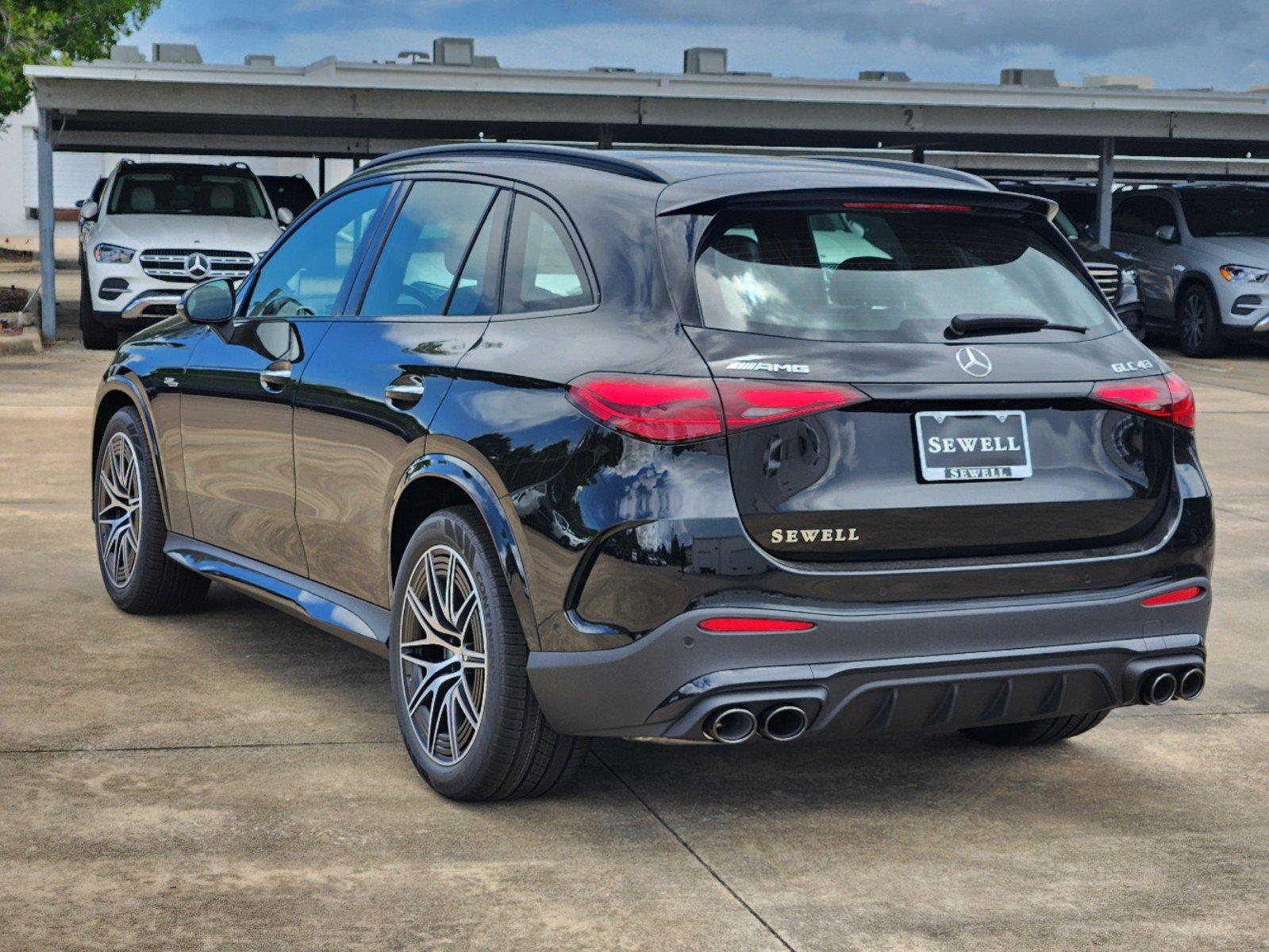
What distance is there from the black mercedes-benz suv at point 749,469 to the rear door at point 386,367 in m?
0.01

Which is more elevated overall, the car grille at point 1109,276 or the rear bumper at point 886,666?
the car grille at point 1109,276

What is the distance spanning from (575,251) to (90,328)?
48.8ft

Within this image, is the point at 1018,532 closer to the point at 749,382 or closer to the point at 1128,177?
the point at 749,382

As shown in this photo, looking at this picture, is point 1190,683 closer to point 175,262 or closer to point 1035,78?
Answer: point 175,262

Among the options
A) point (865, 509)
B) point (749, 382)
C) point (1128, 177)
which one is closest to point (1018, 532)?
point (865, 509)

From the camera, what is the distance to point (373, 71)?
2091cm

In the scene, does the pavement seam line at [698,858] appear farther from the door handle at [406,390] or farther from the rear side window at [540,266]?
the rear side window at [540,266]

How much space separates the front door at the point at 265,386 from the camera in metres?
5.43

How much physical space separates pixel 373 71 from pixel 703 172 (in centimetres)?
1722

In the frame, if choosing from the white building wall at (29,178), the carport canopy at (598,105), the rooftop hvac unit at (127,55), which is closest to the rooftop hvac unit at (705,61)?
the carport canopy at (598,105)

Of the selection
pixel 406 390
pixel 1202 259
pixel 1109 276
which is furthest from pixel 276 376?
pixel 1202 259

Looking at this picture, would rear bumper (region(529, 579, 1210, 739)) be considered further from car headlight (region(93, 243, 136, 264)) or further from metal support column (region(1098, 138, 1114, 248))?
metal support column (region(1098, 138, 1114, 248))

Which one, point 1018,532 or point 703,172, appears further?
point 703,172

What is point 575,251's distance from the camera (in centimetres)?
444
